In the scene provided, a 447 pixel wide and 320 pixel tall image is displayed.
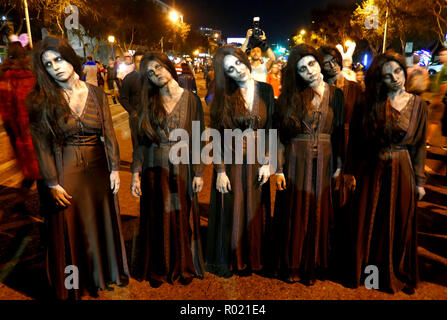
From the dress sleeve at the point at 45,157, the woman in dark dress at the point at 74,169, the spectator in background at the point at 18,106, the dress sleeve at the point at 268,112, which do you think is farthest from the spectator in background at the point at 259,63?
the dress sleeve at the point at 45,157

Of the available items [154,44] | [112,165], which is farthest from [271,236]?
[154,44]

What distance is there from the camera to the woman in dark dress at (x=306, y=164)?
322 cm

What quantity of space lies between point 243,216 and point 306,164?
0.80 meters

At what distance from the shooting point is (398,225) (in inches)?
129

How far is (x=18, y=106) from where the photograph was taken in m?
5.41

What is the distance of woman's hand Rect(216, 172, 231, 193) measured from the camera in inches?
136

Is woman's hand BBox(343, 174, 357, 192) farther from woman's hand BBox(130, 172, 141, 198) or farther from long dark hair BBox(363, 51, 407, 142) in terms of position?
woman's hand BBox(130, 172, 141, 198)

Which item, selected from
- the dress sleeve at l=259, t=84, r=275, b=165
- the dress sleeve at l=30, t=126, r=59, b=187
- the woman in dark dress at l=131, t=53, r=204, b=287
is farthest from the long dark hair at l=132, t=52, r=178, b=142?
the dress sleeve at l=259, t=84, r=275, b=165

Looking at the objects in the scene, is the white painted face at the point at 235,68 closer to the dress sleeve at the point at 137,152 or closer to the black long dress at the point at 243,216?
the black long dress at the point at 243,216

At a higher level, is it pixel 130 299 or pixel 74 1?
pixel 74 1

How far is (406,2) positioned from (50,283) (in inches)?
1120

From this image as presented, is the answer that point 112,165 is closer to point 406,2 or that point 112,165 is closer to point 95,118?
point 95,118

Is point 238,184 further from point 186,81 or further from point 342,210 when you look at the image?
point 186,81

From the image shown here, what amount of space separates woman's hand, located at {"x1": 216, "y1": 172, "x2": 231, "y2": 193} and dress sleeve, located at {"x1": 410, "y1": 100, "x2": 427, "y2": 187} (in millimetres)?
1667
